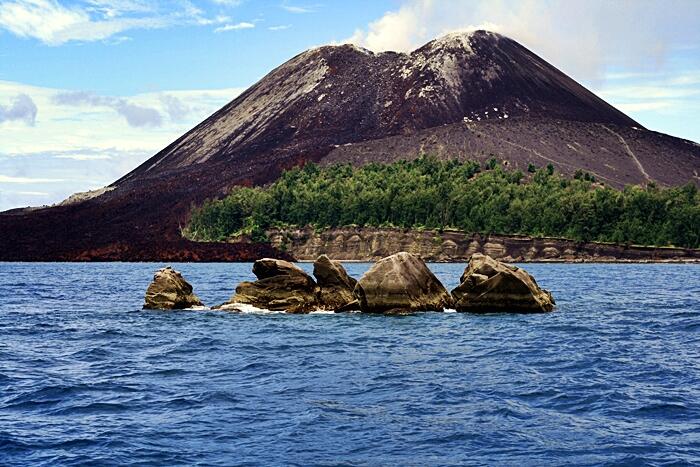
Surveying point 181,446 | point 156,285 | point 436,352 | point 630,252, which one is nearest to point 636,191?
point 630,252

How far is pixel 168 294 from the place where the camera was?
60500 mm

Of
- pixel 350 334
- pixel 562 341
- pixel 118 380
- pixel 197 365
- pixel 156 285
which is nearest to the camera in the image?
pixel 118 380

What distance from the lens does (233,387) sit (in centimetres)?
3067

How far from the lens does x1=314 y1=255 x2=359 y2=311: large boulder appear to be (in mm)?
57875

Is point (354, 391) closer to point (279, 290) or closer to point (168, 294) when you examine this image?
point (279, 290)

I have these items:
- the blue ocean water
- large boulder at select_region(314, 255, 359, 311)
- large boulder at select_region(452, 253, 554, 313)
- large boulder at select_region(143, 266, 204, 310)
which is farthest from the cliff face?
the blue ocean water

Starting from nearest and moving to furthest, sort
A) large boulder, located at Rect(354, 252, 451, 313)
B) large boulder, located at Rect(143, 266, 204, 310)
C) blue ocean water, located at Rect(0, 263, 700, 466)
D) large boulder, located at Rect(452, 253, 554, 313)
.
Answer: blue ocean water, located at Rect(0, 263, 700, 466) < large boulder, located at Rect(354, 252, 451, 313) < large boulder, located at Rect(452, 253, 554, 313) < large boulder, located at Rect(143, 266, 204, 310)

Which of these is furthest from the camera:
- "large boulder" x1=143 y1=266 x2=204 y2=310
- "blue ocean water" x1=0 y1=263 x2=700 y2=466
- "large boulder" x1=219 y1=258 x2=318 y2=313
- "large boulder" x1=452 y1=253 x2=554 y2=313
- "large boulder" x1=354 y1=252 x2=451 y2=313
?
"large boulder" x1=143 y1=266 x2=204 y2=310

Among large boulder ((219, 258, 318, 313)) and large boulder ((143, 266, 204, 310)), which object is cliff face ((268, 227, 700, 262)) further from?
large boulder ((143, 266, 204, 310))

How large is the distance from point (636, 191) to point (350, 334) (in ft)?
538

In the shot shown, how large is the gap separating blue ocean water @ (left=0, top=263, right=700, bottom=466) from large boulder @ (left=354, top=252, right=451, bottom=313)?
6.54 ft

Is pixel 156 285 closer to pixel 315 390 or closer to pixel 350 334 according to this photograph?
pixel 350 334

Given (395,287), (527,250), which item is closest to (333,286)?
(395,287)

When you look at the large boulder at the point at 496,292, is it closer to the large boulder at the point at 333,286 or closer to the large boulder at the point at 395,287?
the large boulder at the point at 395,287
